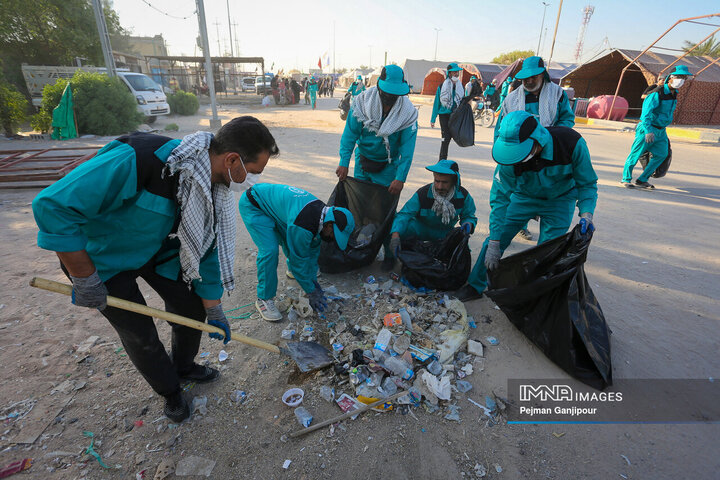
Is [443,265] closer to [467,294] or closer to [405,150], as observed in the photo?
[467,294]

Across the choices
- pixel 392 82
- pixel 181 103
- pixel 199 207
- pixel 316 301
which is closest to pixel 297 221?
pixel 316 301

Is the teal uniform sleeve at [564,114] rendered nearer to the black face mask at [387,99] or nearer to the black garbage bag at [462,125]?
the black face mask at [387,99]

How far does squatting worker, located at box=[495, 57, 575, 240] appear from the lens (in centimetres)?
350

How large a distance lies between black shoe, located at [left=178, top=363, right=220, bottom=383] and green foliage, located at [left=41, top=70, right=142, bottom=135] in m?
10.5

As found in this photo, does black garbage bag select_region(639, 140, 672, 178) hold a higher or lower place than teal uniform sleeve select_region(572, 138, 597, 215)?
lower

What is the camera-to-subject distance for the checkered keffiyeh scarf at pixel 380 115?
11.1 feet

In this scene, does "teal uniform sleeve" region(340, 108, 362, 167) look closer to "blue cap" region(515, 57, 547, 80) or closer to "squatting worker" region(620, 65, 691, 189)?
"blue cap" region(515, 57, 547, 80)

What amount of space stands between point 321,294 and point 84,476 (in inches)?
67.9

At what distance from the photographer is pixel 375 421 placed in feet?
6.48

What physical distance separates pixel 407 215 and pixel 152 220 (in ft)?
7.60

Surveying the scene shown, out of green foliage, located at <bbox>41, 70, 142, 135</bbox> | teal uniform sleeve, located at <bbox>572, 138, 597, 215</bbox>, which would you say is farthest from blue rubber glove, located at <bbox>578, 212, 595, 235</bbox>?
green foliage, located at <bbox>41, 70, 142, 135</bbox>

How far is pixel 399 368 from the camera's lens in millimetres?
2217

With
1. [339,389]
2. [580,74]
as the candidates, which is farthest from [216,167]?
[580,74]

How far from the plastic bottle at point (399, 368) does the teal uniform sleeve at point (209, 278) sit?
1112mm
